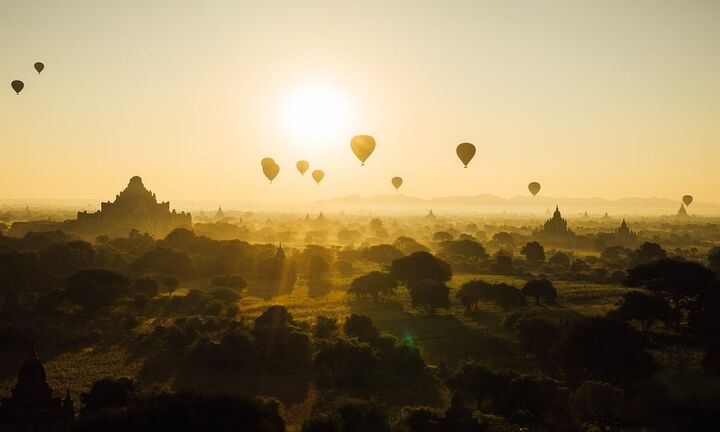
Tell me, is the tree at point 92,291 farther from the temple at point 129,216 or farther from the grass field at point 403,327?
the temple at point 129,216

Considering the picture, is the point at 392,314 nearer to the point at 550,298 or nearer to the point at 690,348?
the point at 550,298

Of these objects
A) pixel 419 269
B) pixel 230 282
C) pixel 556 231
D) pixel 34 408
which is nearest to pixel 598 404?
pixel 34 408

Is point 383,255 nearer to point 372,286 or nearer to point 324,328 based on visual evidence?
point 372,286

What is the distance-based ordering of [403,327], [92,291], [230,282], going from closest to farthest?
[403,327]
[92,291]
[230,282]

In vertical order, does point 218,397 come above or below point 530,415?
above

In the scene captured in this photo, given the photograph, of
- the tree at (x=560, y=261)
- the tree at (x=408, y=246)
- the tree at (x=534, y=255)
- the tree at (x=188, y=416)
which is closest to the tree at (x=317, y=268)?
the tree at (x=534, y=255)

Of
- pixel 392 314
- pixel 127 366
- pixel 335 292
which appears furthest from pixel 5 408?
pixel 335 292
